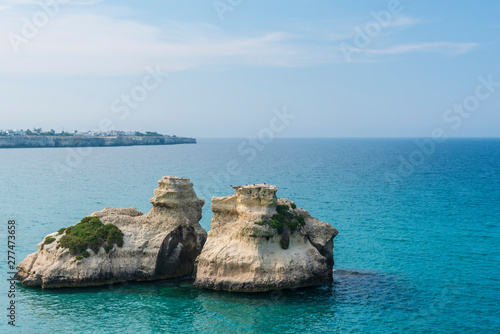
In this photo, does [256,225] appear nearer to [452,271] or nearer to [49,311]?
[49,311]

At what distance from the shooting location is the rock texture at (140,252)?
34.2 m

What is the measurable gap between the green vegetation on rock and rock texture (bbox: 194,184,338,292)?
6.74 meters

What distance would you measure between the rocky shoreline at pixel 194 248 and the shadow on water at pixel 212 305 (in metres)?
0.81

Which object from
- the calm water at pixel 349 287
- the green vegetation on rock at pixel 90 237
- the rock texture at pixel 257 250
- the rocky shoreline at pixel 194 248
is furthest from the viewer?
the green vegetation on rock at pixel 90 237

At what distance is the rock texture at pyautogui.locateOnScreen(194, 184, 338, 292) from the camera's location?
3309 cm

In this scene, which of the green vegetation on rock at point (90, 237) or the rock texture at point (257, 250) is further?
the green vegetation on rock at point (90, 237)

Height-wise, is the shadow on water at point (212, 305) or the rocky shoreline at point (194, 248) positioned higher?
the rocky shoreline at point (194, 248)

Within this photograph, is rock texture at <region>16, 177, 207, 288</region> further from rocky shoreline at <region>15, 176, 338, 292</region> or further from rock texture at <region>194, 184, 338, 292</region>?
rock texture at <region>194, 184, 338, 292</region>

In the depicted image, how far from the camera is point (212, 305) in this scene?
31.3 meters

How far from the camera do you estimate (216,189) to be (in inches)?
3329

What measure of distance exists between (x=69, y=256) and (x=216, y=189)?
5059 centimetres

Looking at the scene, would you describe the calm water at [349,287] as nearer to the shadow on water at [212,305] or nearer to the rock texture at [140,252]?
the shadow on water at [212,305]

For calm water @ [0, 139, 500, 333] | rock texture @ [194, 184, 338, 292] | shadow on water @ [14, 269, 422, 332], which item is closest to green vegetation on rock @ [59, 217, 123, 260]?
shadow on water @ [14, 269, 422, 332]

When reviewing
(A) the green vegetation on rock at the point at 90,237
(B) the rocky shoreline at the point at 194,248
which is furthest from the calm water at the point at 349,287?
(A) the green vegetation on rock at the point at 90,237
